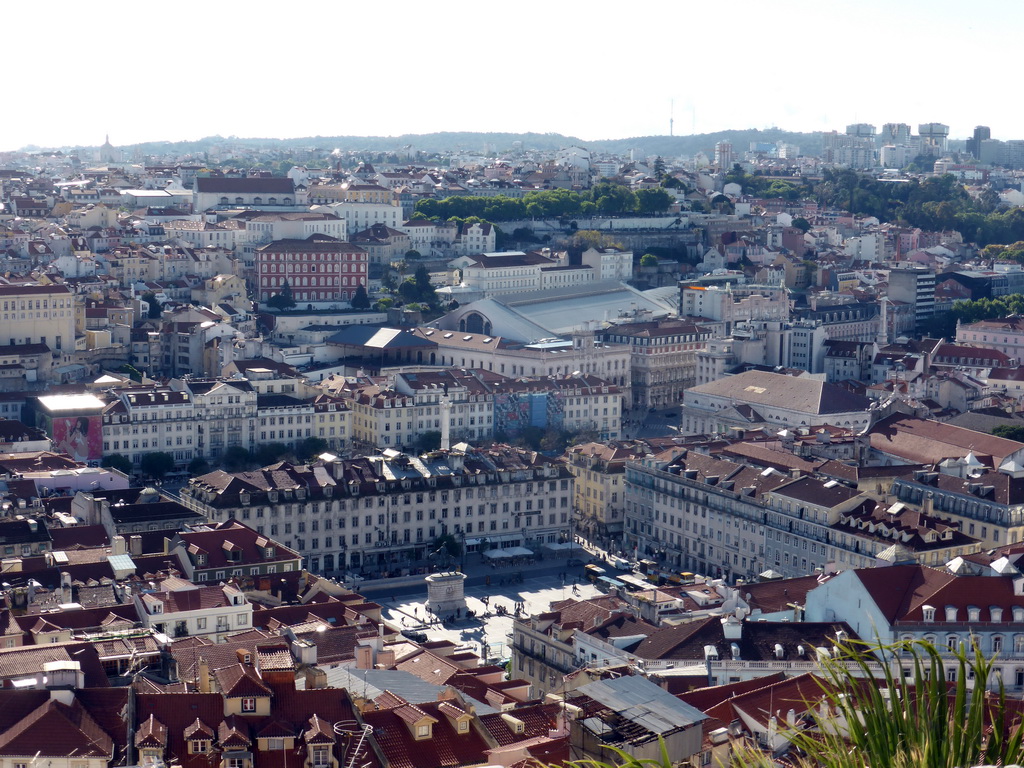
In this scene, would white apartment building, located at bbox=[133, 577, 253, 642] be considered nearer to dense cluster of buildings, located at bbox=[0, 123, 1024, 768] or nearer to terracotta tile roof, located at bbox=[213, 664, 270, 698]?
dense cluster of buildings, located at bbox=[0, 123, 1024, 768]

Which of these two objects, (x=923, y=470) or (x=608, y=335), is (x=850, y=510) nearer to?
(x=923, y=470)

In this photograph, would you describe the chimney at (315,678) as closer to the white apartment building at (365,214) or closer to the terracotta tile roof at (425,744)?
the terracotta tile roof at (425,744)

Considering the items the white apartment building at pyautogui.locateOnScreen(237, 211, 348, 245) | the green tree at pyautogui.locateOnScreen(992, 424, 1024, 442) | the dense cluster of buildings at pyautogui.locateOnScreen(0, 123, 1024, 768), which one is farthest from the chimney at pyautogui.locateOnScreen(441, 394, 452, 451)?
the white apartment building at pyautogui.locateOnScreen(237, 211, 348, 245)

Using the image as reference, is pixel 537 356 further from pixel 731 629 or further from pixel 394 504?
pixel 731 629

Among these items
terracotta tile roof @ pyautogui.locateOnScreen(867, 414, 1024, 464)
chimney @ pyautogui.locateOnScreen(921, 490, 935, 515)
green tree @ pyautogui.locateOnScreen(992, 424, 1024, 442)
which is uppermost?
chimney @ pyautogui.locateOnScreen(921, 490, 935, 515)

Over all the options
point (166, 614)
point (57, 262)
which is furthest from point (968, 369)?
point (166, 614)

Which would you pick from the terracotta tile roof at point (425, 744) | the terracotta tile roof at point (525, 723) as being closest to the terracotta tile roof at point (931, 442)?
the terracotta tile roof at point (525, 723)
